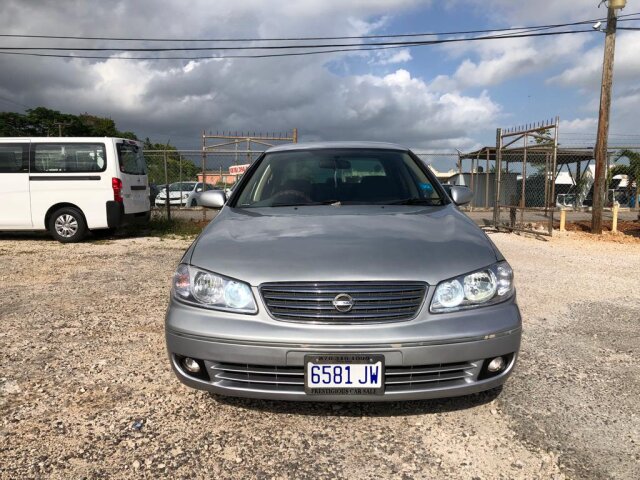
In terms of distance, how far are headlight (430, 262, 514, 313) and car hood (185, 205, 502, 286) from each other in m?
0.04

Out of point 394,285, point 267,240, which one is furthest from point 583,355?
point 267,240

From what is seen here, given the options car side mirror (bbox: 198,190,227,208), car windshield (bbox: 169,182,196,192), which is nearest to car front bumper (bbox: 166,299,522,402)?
car side mirror (bbox: 198,190,227,208)

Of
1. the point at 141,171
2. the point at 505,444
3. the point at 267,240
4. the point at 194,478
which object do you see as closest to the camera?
Result: the point at 194,478

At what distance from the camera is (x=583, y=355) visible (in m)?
3.33

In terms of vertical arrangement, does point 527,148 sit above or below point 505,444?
above

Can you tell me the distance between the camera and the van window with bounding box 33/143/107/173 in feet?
27.9

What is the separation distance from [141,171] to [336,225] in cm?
780

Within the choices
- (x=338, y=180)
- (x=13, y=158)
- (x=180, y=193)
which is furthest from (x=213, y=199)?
(x=180, y=193)

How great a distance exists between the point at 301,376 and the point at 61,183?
8058mm

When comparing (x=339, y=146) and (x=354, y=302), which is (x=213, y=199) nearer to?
(x=339, y=146)

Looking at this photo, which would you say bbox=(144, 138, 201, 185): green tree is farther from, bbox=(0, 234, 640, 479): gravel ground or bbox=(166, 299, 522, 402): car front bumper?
bbox=(166, 299, 522, 402): car front bumper

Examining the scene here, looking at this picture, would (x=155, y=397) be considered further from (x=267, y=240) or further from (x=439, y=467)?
(x=439, y=467)

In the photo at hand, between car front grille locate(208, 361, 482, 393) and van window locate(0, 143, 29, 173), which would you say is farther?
van window locate(0, 143, 29, 173)

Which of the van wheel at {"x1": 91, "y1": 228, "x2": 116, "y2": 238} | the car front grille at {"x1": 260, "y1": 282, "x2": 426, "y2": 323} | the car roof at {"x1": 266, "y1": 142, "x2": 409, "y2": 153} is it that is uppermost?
the car roof at {"x1": 266, "y1": 142, "x2": 409, "y2": 153}
